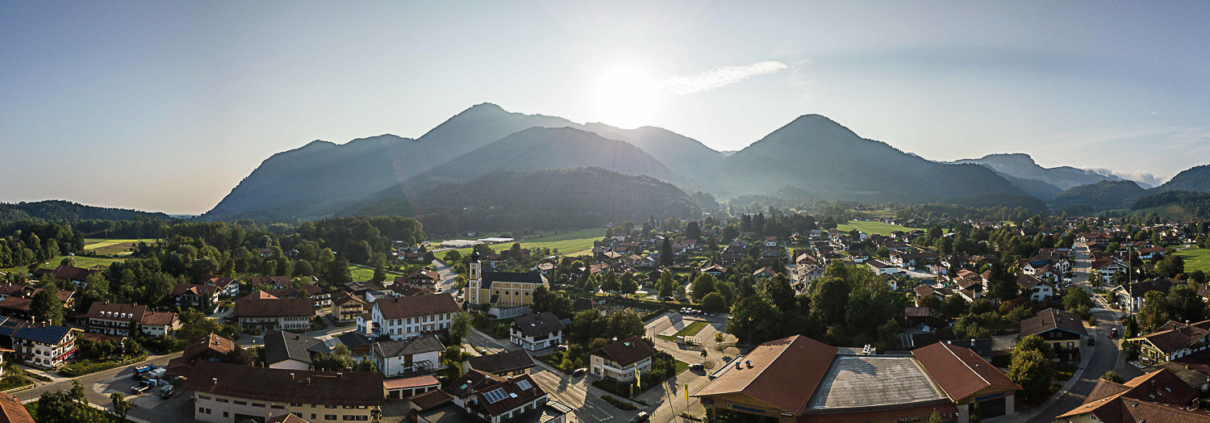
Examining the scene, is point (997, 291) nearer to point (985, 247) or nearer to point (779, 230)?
point (985, 247)

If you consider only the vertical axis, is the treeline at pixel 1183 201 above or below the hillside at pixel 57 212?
below

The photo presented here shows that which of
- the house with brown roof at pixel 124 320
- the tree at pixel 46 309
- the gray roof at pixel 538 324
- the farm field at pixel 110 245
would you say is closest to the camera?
the tree at pixel 46 309

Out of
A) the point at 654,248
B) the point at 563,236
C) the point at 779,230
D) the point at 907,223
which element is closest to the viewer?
the point at 654,248

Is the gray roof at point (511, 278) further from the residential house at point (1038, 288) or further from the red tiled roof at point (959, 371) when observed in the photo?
the residential house at point (1038, 288)

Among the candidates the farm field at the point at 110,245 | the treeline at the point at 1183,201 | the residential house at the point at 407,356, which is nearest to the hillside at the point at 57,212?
the farm field at the point at 110,245

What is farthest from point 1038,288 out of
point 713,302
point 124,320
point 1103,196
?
point 1103,196

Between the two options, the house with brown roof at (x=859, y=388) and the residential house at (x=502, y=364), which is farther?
the residential house at (x=502, y=364)

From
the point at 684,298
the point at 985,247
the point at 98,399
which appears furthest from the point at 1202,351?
the point at 98,399
